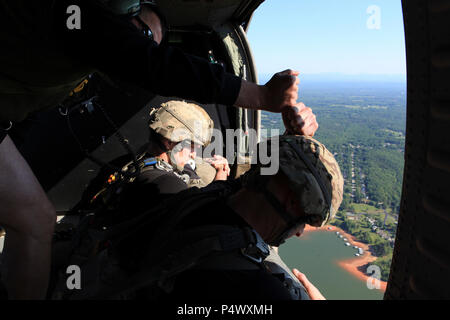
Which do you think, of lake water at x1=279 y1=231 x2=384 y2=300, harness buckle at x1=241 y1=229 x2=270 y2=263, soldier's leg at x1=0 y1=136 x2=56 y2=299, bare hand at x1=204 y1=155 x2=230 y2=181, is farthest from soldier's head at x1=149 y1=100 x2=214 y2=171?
lake water at x1=279 y1=231 x2=384 y2=300

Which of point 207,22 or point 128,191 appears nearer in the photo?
point 128,191

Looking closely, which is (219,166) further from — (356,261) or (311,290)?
(356,261)

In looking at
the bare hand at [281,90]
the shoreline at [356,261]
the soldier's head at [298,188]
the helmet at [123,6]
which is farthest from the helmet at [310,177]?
the shoreline at [356,261]

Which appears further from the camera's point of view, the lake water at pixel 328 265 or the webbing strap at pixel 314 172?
the lake water at pixel 328 265

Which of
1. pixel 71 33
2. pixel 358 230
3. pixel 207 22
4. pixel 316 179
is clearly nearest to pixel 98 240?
pixel 71 33

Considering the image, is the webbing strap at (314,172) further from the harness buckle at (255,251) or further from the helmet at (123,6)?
the helmet at (123,6)

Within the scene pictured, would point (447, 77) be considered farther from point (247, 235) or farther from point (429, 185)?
point (247, 235)

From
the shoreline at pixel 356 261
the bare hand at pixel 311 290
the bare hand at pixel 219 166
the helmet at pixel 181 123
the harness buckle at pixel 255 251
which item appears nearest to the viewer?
the harness buckle at pixel 255 251
